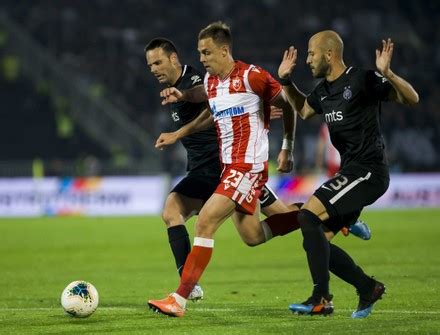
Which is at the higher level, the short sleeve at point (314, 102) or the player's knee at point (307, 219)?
the short sleeve at point (314, 102)

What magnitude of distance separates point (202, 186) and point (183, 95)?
1.42 meters

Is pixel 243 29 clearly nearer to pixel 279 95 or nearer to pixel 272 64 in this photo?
pixel 272 64

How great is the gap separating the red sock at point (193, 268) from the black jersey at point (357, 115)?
4.39ft

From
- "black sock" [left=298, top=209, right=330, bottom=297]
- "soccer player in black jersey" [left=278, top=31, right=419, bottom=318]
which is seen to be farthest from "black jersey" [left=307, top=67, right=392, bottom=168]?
"black sock" [left=298, top=209, right=330, bottom=297]

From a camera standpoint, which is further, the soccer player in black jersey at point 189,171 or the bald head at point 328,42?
the soccer player in black jersey at point 189,171

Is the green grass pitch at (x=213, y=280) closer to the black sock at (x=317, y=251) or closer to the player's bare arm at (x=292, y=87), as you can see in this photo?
the black sock at (x=317, y=251)

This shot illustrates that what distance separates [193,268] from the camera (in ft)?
27.2

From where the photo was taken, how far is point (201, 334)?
7.28 meters

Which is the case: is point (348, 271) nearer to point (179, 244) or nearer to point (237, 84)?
point (237, 84)

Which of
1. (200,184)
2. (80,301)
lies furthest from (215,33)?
(80,301)

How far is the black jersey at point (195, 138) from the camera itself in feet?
32.3

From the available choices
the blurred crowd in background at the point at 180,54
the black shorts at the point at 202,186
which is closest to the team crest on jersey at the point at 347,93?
the black shorts at the point at 202,186

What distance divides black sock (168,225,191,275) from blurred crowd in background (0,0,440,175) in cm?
1889

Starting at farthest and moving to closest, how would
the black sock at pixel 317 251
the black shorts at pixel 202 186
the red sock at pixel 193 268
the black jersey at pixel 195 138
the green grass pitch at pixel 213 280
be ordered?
1. the black jersey at pixel 195 138
2. the black shorts at pixel 202 186
3. the red sock at pixel 193 268
4. the black sock at pixel 317 251
5. the green grass pitch at pixel 213 280
